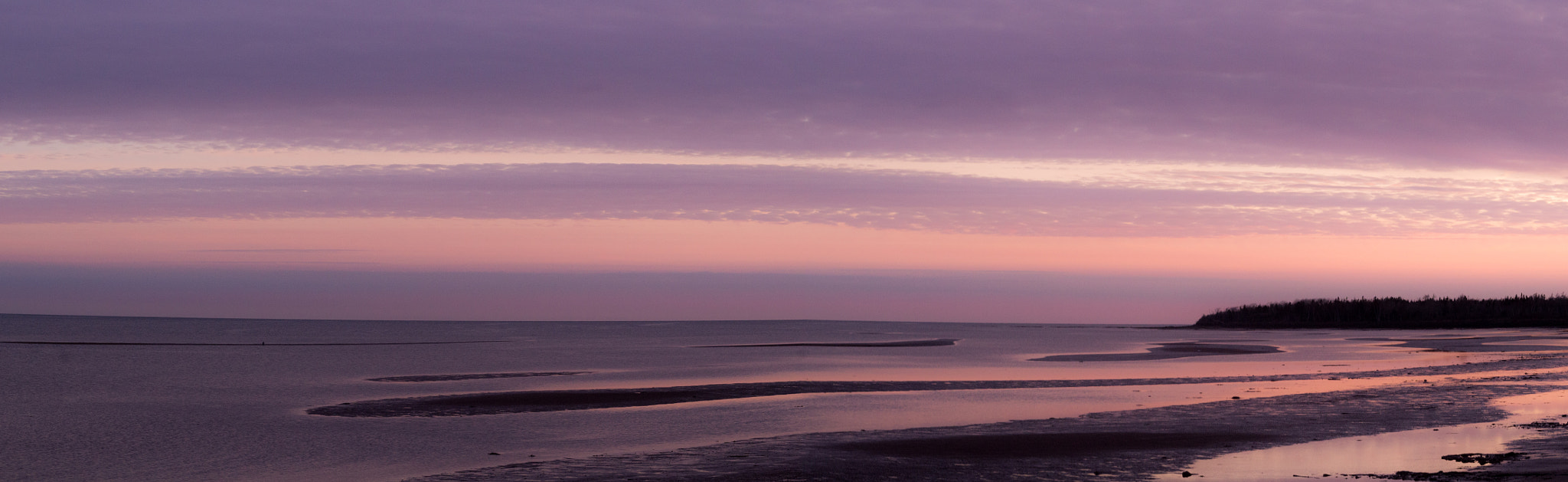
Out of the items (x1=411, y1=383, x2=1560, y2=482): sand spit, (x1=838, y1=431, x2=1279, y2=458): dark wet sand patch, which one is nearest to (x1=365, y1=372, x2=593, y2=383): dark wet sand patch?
(x1=411, y1=383, x2=1560, y2=482): sand spit

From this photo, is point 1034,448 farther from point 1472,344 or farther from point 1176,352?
point 1472,344

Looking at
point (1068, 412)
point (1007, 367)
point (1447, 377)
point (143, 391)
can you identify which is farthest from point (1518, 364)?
point (143, 391)

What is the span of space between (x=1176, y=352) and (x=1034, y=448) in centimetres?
4737

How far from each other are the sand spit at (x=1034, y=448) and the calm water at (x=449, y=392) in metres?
1.74

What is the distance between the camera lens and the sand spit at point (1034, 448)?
17.1m

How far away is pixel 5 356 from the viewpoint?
218 feet

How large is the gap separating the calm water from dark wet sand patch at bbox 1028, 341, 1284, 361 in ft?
7.20

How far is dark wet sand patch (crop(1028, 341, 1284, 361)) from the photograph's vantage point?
57438mm

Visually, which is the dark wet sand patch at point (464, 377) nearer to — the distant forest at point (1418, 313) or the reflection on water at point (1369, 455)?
the reflection on water at point (1369, 455)

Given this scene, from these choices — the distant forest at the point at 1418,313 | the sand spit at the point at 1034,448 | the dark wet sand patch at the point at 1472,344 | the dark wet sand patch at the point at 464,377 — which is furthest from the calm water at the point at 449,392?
the distant forest at the point at 1418,313

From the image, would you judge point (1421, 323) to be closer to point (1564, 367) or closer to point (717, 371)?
point (1564, 367)

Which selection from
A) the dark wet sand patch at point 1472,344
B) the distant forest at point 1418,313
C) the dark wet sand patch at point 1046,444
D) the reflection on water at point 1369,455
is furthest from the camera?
the distant forest at point 1418,313

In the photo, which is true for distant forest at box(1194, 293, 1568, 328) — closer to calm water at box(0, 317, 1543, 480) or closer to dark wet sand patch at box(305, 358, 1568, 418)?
calm water at box(0, 317, 1543, 480)

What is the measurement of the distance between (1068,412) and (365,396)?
A: 20.9 meters
